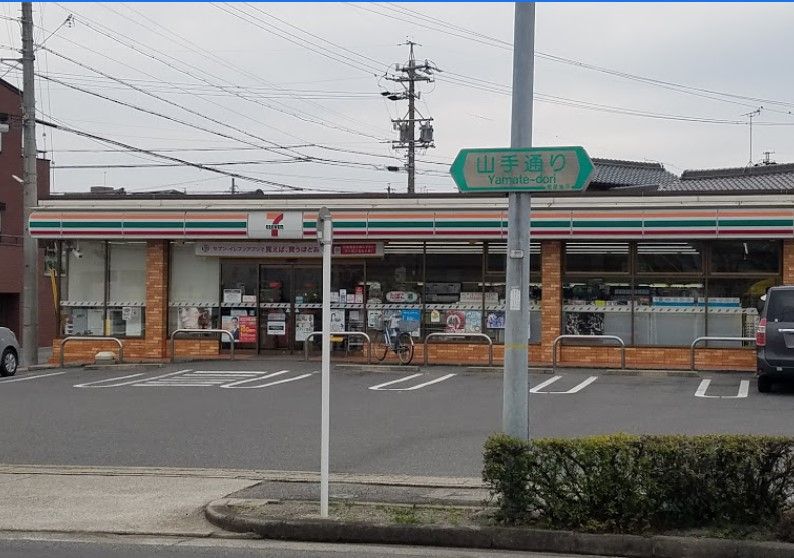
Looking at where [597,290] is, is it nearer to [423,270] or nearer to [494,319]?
[494,319]

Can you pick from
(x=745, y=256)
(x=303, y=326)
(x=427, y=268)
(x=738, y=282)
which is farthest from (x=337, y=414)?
(x=745, y=256)

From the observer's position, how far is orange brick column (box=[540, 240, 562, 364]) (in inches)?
953

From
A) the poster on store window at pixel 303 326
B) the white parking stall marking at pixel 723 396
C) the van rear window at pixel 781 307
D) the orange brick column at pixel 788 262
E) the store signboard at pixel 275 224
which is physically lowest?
the white parking stall marking at pixel 723 396

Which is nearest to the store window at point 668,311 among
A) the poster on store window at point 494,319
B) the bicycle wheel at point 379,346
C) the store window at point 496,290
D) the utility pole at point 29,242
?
the store window at point 496,290

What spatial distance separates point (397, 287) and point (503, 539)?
57.5 ft

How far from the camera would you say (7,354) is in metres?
24.7

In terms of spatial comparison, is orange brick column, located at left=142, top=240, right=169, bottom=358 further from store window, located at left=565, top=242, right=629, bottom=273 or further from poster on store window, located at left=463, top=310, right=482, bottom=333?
store window, located at left=565, top=242, right=629, bottom=273

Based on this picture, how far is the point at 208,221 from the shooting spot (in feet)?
83.4

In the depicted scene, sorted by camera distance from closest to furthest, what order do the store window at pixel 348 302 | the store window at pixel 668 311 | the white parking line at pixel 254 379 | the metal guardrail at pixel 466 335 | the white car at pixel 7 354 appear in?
the white parking line at pixel 254 379
the metal guardrail at pixel 466 335
the store window at pixel 668 311
the white car at pixel 7 354
the store window at pixel 348 302

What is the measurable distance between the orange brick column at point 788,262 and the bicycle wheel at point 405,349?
8.60 meters

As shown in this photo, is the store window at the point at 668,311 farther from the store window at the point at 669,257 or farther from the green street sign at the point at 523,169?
the green street sign at the point at 523,169

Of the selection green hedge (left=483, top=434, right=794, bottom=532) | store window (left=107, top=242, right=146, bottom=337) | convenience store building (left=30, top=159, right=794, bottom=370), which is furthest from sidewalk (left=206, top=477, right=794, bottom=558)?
store window (left=107, top=242, right=146, bottom=337)

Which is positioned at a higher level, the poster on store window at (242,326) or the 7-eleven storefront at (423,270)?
the 7-eleven storefront at (423,270)

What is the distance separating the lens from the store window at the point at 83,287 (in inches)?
1062
